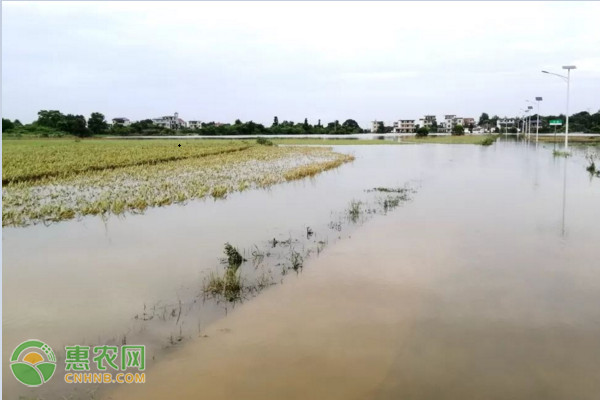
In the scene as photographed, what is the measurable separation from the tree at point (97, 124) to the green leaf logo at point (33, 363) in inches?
3609

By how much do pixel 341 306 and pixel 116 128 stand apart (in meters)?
97.7

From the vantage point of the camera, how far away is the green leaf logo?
460 cm

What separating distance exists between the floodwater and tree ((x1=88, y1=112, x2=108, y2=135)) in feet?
282

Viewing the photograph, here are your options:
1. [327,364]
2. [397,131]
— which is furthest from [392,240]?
[397,131]

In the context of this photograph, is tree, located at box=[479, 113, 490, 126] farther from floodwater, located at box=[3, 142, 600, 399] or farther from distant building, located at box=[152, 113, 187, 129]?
floodwater, located at box=[3, 142, 600, 399]

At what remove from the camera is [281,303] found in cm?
639

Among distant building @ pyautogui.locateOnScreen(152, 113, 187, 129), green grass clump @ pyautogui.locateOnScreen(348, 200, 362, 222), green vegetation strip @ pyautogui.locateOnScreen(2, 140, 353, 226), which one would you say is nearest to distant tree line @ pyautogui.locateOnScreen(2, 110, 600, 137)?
distant building @ pyautogui.locateOnScreen(152, 113, 187, 129)

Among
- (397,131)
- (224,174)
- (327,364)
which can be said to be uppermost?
(397,131)

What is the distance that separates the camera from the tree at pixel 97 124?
8975 centimetres

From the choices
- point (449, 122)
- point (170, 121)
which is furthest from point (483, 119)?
point (170, 121)

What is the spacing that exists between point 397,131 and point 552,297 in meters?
153

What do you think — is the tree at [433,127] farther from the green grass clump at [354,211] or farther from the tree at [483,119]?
the green grass clump at [354,211]

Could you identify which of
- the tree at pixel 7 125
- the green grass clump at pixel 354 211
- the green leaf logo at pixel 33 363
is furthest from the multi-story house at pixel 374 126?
the green leaf logo at pixel 33 363

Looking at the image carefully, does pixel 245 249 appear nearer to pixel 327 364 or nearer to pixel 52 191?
pixel 327 364
